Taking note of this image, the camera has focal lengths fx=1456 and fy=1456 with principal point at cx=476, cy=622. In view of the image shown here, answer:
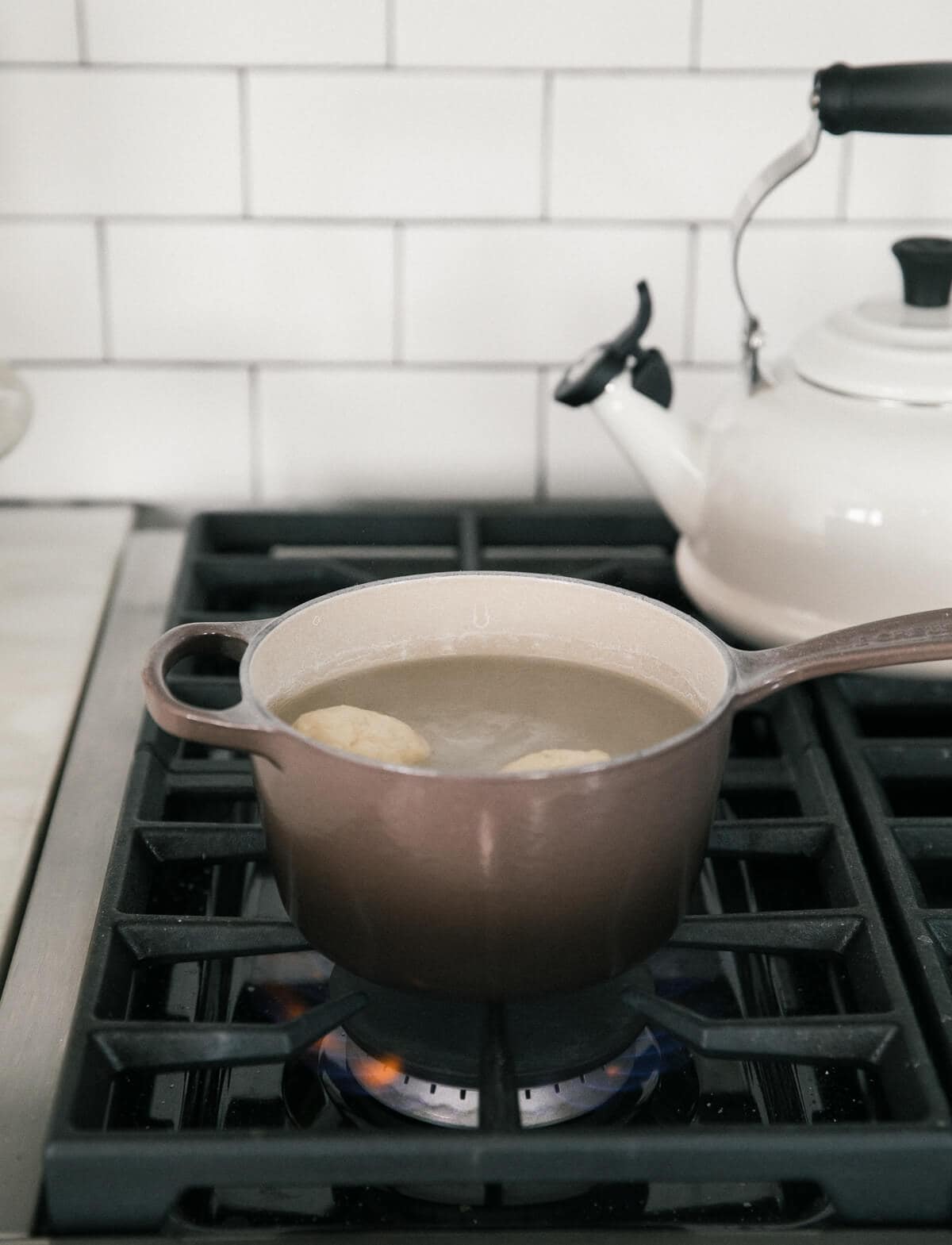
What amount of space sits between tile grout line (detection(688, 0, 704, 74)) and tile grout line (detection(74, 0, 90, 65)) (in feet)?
1.21

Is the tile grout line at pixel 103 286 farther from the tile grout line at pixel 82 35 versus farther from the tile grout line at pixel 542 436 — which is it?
the tile grout line at pixel 542 436

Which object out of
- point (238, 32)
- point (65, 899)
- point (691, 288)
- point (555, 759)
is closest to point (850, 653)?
point (555, 759)

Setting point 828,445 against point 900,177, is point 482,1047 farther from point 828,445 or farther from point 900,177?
point 900,177

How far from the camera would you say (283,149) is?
0.92 metres

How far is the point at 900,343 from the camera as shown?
73cm

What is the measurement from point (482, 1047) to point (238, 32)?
0.66m

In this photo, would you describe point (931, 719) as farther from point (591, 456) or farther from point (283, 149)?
point (283, 149)

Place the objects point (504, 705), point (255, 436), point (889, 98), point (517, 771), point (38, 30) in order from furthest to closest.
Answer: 1. point (255, 436)
2. point (38, 30)
3. point (889, 98)
4. point (504, 705)
5. point (517, 771)

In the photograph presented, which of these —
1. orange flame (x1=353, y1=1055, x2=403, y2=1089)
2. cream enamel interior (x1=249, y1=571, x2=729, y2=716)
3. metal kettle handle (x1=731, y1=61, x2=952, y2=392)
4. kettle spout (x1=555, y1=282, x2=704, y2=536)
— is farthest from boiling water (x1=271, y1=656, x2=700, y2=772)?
metal kettle handle (x1=731, y1=61, x2=952, y2=392)

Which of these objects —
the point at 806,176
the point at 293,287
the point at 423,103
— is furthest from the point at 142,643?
the point at 806,176

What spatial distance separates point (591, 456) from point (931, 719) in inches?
12.3

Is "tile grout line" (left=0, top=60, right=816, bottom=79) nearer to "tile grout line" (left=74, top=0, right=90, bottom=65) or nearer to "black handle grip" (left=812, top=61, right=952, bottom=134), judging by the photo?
"tile grout line" (left=74, top=0, right=90, bottom=65)

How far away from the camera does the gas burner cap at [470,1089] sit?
1.67 feet

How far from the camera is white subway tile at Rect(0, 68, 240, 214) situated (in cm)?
90
